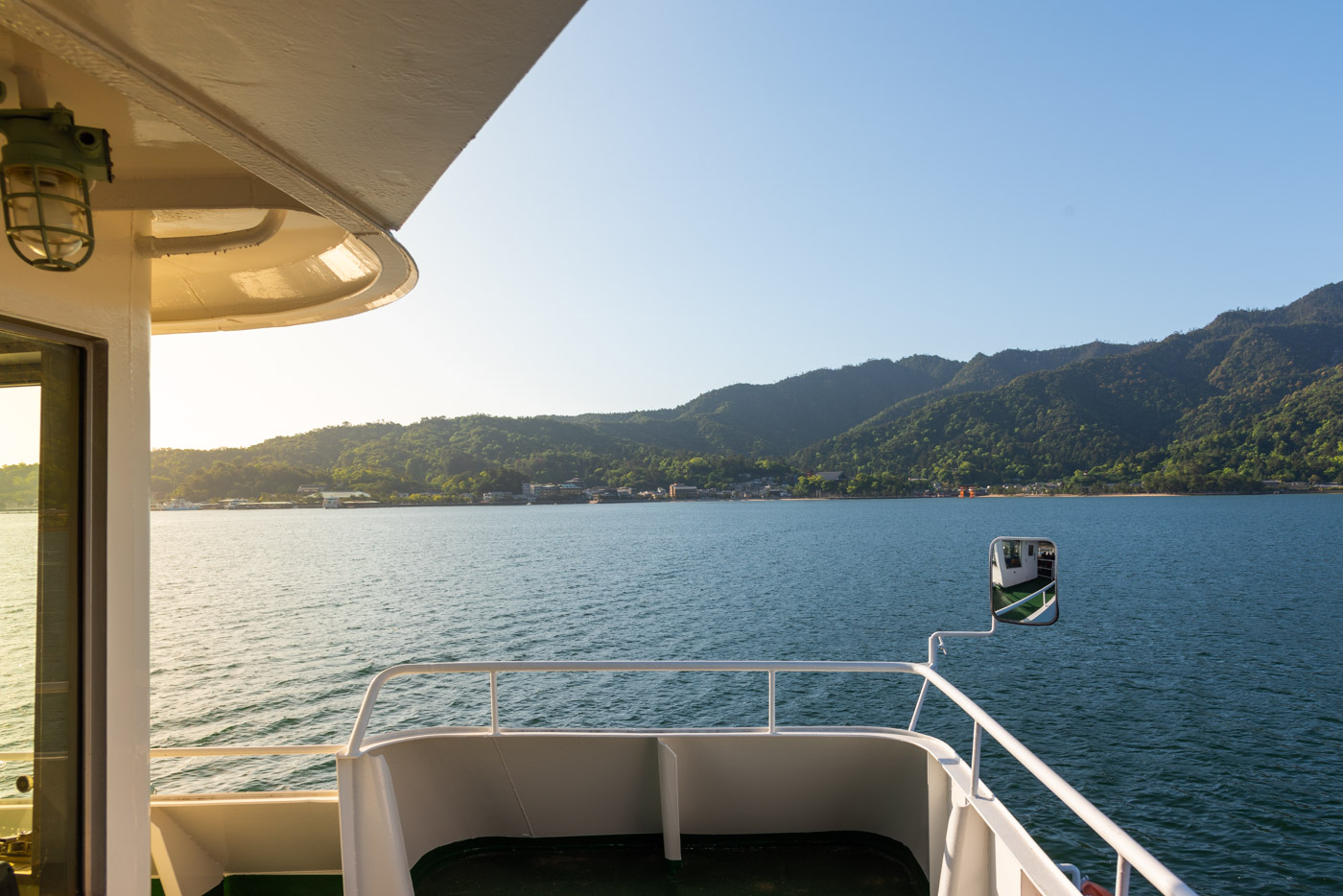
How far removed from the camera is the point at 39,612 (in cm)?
180

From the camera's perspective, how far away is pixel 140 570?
208cm

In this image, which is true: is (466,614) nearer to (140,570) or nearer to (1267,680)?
(1267,680)

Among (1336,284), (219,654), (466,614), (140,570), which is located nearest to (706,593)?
(466,614)

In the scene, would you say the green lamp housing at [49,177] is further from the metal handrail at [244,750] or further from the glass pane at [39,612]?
the metal handrail at [244,750]

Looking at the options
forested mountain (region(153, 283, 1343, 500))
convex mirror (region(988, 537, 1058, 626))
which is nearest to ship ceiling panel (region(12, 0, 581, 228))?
convex mirror (region(988, 537, 1058, 626))

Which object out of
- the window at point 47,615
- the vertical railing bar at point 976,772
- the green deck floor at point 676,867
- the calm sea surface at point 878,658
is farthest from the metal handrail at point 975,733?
the calm sea surface at point 878,658

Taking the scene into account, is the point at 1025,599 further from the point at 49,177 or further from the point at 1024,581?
the point at 49,177

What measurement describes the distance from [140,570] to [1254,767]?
12.1 meters

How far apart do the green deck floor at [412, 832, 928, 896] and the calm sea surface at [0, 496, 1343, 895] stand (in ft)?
15.7

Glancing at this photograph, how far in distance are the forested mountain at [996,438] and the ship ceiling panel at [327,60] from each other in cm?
5819

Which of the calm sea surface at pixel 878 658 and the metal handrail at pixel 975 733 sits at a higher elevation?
the metal handrail at pixel 975 733

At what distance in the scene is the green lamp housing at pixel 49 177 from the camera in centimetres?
142

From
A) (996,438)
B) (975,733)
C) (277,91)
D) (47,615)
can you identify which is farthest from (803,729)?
(996,438)

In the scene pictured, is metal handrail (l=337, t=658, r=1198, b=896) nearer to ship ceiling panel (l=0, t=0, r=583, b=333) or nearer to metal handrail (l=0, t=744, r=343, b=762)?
metal handrail (l=0, t=744, r=343, b=762)
